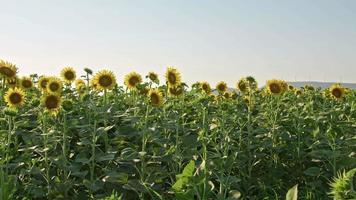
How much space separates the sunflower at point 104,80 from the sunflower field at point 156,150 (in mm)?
13

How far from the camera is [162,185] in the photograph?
5211mm

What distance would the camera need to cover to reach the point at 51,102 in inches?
217

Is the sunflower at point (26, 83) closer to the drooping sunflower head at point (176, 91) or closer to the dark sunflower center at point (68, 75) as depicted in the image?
the dark sunflower center at point (68, 75)

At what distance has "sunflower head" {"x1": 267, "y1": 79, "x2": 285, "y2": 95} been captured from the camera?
7566 mm

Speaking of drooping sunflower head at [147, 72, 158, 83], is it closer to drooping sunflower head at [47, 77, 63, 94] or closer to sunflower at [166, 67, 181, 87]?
sunflower at [166, 67, 181, 87]

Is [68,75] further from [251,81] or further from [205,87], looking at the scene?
[251,81]

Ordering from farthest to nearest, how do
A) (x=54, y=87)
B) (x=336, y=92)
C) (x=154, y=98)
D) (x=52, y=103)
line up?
(x=336, y=92) → (x=54, y=87) → (x=154, y=98) → (x=52, y=103)

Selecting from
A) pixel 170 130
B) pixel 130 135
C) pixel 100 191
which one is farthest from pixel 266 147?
pixel 100 191

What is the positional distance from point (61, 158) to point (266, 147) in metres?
2.51

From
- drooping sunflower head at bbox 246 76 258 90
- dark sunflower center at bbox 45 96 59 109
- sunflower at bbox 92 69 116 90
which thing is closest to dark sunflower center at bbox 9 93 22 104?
dark sunflower center at bbox 45 96 59 109

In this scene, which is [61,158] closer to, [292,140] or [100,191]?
[100,191]

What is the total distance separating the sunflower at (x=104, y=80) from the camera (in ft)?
21.5

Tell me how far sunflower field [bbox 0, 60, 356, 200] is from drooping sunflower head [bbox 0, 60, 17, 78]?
0.01m

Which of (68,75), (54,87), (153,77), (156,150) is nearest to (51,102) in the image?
(54,87)
